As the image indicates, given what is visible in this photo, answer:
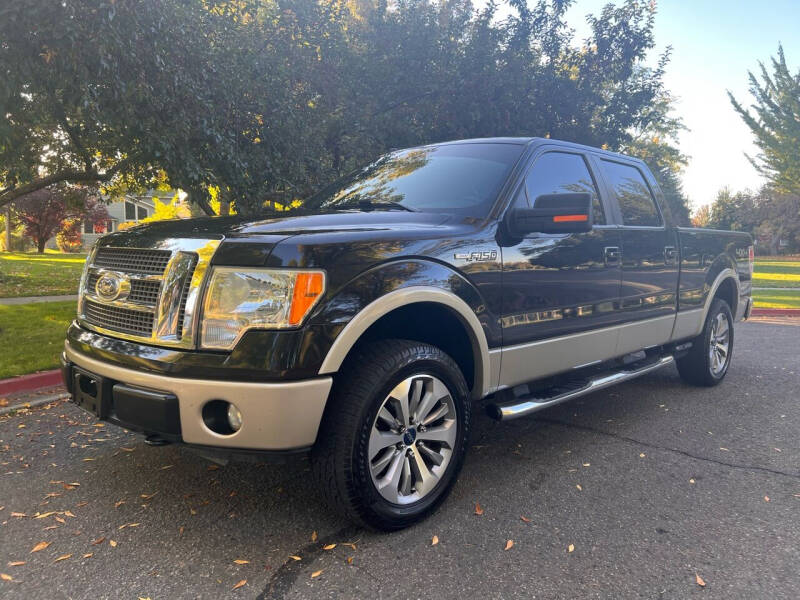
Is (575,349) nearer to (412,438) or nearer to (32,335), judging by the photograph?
(412,438)

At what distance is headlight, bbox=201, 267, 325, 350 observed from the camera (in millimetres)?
2428

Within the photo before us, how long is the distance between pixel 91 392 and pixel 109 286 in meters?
0.51

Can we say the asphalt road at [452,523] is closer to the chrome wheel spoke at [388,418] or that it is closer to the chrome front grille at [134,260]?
the chrome wheel spoke at [388,418]

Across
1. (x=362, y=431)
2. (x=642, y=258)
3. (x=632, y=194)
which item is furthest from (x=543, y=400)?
(x=632, y=194)

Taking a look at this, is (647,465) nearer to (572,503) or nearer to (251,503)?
(572,503)

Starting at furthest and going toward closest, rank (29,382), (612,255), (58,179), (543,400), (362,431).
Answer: (58,179)
(29,382)
(612,255)
(543,400)
(362,431)

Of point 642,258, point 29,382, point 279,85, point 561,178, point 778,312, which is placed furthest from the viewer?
point 778,312

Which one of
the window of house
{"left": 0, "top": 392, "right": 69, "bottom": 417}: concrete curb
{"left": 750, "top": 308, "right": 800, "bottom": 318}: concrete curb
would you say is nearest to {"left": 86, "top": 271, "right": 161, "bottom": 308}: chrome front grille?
the window of house

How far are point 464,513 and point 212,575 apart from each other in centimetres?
123

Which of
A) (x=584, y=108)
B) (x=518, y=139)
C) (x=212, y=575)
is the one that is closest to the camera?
(x=212, y=575)

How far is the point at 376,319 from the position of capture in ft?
8.72

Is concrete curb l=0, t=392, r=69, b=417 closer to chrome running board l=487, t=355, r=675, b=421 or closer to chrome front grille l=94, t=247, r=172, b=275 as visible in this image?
chrome front grille l=94, t=247, r=172, b=275

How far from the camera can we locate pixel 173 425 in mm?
2455

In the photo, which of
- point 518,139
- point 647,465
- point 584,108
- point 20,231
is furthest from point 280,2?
point 20,231
